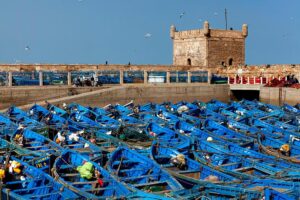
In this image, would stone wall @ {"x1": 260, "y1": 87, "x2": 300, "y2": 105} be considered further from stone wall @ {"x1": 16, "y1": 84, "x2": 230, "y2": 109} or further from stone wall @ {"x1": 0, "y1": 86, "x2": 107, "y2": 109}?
stone wall @ {"x1": 0, "y1": 86, "x2": 107, "y2": 109}

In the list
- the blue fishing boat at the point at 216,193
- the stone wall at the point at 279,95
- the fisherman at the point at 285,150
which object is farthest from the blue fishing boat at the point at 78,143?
the stone wall at the point at 279,95

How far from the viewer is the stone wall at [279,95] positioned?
32.4 metres

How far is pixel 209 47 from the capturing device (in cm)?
4694

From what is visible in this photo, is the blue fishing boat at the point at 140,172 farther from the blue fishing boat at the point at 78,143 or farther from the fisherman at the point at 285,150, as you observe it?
the fisherman at the point at 285,150

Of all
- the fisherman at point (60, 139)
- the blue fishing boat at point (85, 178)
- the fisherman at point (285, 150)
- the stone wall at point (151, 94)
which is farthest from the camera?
the stone wall at point (151, 94)

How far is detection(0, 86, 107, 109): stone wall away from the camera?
87.7 feet

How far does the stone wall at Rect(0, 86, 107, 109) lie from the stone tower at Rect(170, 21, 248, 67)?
19.7 metres

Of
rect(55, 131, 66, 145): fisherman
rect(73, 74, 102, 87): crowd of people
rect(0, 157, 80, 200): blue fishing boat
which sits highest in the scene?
rect(73, 74, 102, 87): crowd of people

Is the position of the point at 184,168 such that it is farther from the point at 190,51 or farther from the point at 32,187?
the point at 190,51

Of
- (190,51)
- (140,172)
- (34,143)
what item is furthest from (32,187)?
(190,51)

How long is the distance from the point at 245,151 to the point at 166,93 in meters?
16.6

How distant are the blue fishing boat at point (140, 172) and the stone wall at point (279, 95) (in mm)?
20305

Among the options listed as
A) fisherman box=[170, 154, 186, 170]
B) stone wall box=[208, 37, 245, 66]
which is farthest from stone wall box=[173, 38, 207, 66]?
fisherman box=[170, 154, 186, 170]

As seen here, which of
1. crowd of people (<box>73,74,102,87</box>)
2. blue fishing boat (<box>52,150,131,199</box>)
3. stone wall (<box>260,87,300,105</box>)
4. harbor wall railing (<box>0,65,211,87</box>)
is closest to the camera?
blue fishing boat (<box>52,150,131,199</box>)
